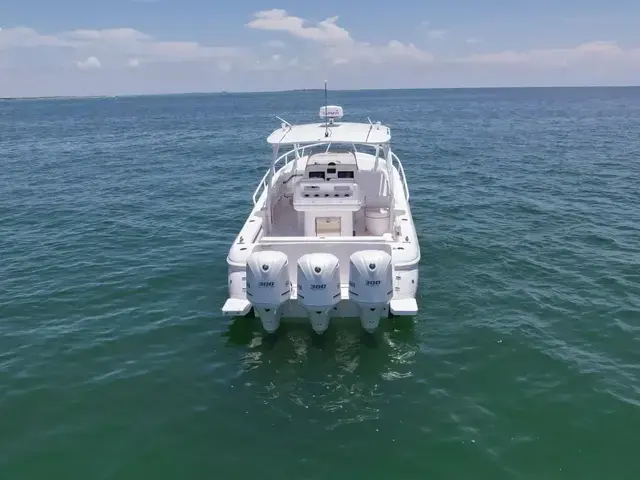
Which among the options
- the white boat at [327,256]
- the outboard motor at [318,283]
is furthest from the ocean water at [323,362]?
the outboard motor at [318,283]

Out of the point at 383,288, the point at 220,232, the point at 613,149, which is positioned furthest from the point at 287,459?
the point at 613,149

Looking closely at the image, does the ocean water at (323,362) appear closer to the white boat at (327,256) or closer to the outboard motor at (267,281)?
the white boat at (327,256)

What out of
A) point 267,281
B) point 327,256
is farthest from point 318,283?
point 267,281

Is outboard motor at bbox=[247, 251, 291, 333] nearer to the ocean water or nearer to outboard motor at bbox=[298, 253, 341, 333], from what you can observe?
outboard motor at bbox=[298, 253, 341, 333]

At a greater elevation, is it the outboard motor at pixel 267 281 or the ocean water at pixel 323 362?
the outboard motor at pixel 267 281

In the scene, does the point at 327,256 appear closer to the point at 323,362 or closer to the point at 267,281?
the point at 267,281

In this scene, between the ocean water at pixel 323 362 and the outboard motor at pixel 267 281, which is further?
the outboard motor at pixel 267 281

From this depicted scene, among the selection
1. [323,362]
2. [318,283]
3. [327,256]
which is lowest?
[323,362]
